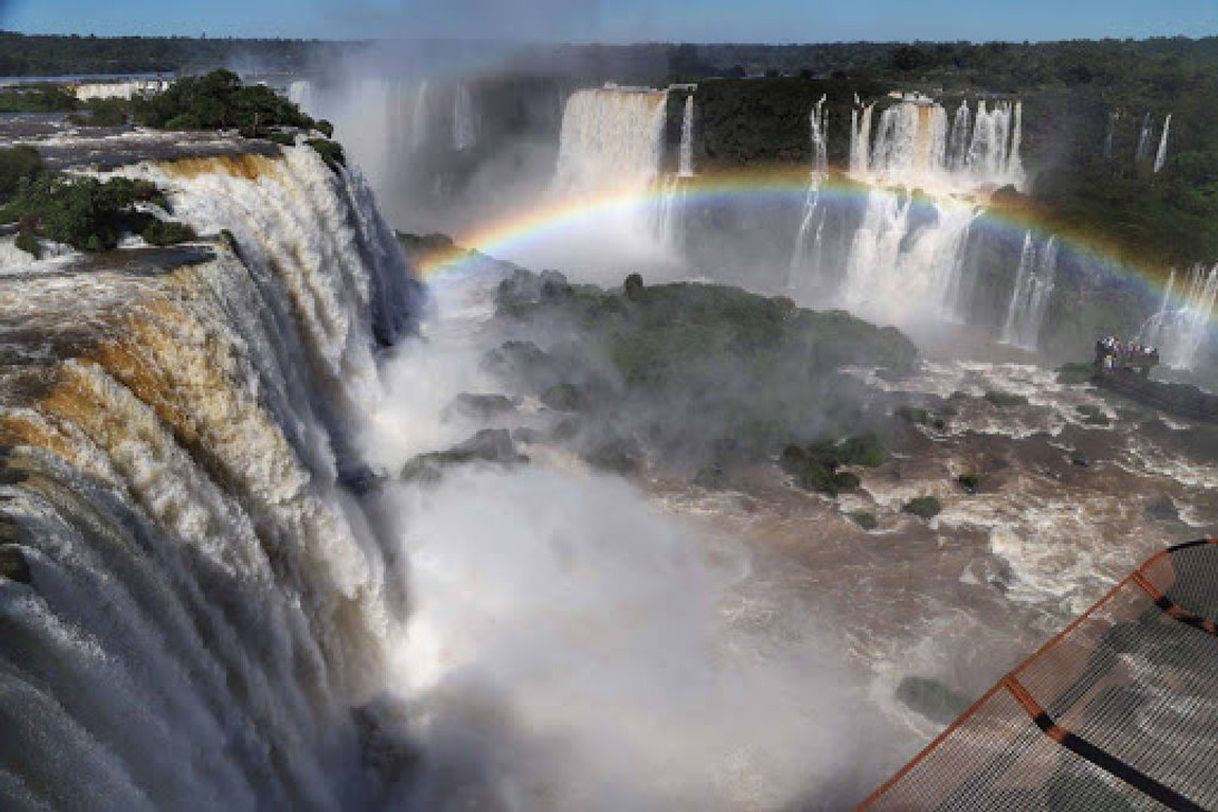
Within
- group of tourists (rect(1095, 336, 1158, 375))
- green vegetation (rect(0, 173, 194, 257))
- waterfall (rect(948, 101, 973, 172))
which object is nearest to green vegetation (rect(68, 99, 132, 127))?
green vegetation (rect(0, 173, 194, 257))

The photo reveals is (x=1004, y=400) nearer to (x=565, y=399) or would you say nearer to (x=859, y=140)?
(x=565, y=399)

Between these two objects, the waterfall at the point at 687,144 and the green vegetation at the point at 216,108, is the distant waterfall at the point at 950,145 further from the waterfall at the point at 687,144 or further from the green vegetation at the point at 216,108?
the green vegetation at the point at 216,108

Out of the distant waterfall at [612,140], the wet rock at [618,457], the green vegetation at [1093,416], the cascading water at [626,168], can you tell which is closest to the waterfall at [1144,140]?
the green vegetation at [1093,416]

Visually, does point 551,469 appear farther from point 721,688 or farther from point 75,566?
point 75,566

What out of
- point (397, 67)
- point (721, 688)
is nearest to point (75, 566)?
point (721, 688)

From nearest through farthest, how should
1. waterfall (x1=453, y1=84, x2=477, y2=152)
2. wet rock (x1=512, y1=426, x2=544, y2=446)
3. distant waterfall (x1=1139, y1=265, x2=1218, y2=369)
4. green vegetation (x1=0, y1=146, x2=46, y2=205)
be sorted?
green vegetation (x1=0, y1=146, x2=46, y2=205)
wet rock (x1=512, y1=426, x2=544, y2=446)
distant waterfall (x1=1139, y1=265, x2=1218, y2=369)
waterfall (x1=453, y1=84, x2=477, y2=152)

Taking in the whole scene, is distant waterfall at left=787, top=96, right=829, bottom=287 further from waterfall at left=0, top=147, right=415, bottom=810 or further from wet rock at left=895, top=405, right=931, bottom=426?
waterfall at left=0, top=147, right=415, bottom=810
